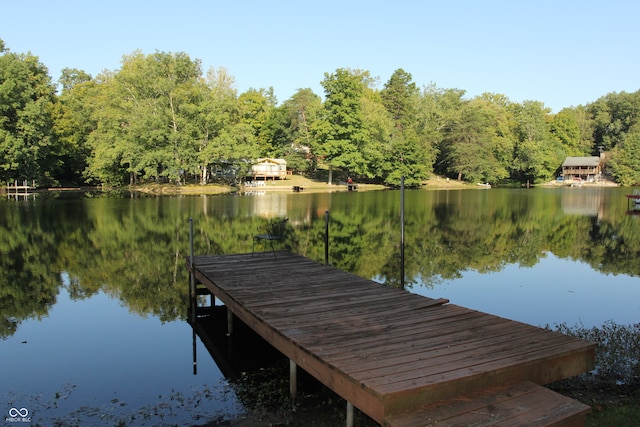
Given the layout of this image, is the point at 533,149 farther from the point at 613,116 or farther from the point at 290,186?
the point at 290,186

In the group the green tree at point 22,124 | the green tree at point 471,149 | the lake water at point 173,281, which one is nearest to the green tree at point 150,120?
the green tree at point 22,124

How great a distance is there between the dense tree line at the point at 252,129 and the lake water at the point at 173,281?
19825mm

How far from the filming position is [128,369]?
698 centimetres

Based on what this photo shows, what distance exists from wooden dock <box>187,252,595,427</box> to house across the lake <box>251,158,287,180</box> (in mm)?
50534

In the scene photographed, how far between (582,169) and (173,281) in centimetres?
7992

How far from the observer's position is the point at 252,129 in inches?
2094

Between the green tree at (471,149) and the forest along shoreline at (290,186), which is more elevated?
the green tree at (471,149)

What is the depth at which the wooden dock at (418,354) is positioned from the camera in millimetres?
3943

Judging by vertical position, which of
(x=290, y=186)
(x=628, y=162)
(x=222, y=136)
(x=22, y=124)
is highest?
(x=22, y=124)

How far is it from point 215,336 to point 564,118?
287 ft

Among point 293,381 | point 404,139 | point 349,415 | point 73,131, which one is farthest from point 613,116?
point 349,415

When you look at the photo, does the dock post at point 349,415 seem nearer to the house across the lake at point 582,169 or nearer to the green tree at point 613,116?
the house across the lake at point 582,169

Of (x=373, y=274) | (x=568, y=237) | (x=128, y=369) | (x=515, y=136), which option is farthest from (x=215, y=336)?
(x=515, y=136)

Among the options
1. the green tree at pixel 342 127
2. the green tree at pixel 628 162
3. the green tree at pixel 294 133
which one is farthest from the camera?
the green tree at pixel 628 162
